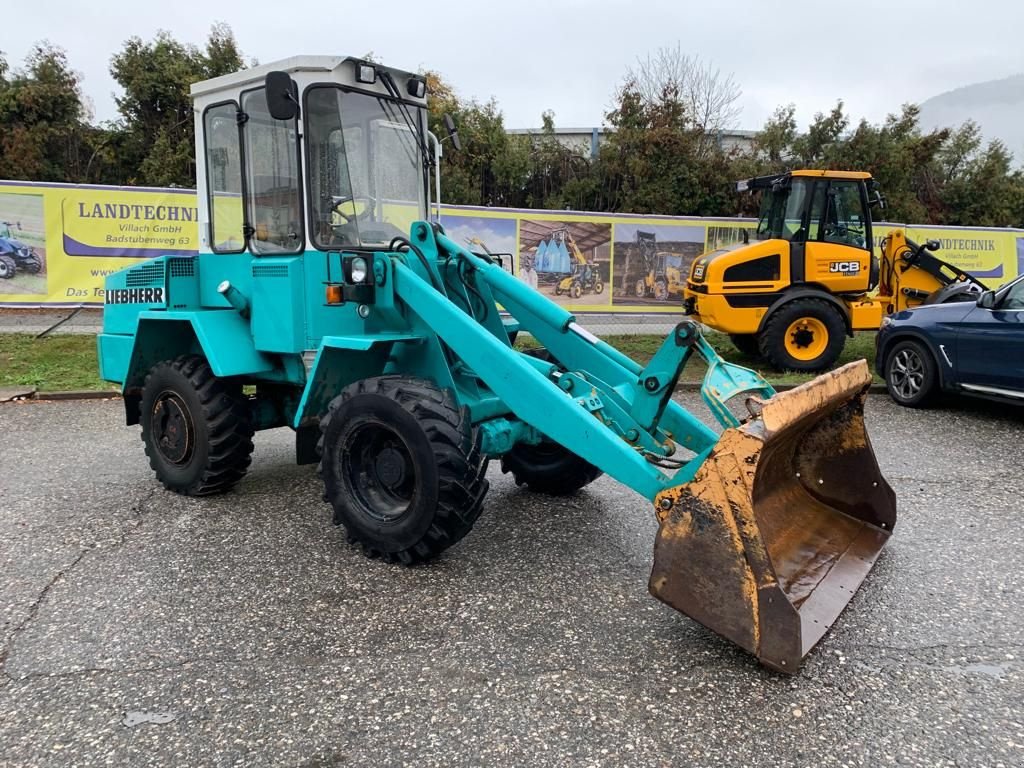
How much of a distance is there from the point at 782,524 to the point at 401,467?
2.06 metres

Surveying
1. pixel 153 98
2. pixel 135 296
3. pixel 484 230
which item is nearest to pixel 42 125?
pixel 153 98

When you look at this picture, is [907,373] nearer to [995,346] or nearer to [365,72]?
[995,346]

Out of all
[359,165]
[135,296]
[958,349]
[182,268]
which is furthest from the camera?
[958,349]

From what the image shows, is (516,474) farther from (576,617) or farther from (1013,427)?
(1013,427)

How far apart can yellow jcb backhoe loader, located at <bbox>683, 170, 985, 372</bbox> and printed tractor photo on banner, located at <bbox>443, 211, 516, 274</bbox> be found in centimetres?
408

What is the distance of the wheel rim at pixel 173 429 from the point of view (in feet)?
16.7

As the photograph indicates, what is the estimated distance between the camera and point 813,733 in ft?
8.82

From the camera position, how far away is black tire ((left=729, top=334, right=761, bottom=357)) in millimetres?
11266

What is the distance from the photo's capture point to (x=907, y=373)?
8484 mm

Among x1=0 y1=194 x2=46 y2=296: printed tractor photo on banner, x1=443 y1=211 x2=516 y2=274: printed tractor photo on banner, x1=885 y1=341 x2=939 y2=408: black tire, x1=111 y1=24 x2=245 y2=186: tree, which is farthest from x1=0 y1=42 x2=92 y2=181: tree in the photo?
x1=885 y1=341 x2=939 y2=408: black tire

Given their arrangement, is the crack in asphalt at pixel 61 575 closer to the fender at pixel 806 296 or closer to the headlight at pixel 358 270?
the headlight at pixel 358 270

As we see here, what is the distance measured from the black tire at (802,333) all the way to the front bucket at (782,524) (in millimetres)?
6299

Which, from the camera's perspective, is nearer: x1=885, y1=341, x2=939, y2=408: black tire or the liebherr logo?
the liebherr logo

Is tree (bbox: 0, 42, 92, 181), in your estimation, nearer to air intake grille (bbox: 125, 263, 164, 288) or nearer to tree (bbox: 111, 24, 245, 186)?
tree (bbox: 111, 24, 245, 186)
